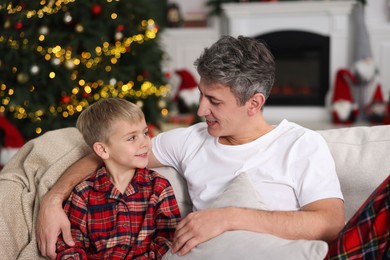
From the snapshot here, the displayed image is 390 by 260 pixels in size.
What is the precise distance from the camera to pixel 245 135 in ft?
6.44

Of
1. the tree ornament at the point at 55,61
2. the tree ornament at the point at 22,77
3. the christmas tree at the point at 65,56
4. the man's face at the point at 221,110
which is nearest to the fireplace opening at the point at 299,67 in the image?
the christmas tree at the point at 65,56

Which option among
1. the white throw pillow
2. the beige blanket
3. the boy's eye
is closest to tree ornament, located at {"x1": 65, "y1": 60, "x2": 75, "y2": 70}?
the beige blanket

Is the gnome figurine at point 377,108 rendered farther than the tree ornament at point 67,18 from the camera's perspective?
Yes

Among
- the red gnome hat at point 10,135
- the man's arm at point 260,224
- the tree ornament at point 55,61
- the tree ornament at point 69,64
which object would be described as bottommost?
the red gnome hat at point 10,135

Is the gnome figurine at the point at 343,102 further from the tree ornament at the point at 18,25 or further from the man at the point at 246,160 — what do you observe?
the man at the point at 246,160

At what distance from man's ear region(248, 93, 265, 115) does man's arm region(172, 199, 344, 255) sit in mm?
421

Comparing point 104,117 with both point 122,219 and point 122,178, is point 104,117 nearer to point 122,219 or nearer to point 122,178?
point 122,178

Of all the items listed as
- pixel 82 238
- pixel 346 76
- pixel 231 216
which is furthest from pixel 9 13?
pixel 346 76

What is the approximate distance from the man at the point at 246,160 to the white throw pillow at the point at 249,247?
7 cm

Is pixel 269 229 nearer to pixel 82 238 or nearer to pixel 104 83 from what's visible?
pixel 82 238

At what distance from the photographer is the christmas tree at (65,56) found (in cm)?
377

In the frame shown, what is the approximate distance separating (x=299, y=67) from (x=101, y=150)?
4536 mm

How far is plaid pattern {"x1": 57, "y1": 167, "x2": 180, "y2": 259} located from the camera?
6.11 feet

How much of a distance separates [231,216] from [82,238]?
55 centimetres
